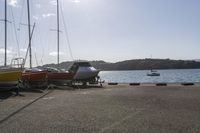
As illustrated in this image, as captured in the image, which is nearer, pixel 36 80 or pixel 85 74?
pixel 36 80

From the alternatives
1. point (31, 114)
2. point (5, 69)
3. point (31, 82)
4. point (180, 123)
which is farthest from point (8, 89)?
point (180, 123)

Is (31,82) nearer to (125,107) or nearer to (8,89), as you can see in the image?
(8,89)

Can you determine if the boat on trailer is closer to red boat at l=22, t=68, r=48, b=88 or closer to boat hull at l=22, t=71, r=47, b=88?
red boat at l=22, t=68, r=48, b=88

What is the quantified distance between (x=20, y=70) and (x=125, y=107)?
14.9 m

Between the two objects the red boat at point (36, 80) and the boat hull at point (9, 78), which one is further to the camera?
the red boat at point (36, 80)

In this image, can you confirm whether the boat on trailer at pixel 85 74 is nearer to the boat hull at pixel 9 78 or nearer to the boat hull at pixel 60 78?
the boat hull at pixel 60 78

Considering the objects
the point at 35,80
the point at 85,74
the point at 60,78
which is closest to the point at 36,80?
the point at 35,80

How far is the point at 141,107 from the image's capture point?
15258 millimetres

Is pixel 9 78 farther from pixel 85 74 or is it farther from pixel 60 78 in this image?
pixel 85 74

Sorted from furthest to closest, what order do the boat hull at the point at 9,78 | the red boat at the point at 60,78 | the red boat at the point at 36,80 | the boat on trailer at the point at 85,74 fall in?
the boat on trailer at the point at 85,74 < the red boat at the point at 60,78 < the red boat at the point at 36,80 < the boat hull at the point at 9,78

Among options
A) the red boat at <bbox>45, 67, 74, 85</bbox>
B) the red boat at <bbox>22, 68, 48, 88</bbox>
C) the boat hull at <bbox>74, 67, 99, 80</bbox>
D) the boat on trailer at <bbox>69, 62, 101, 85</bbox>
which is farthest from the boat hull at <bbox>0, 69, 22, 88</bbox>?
the boat hull at <bbox>74, 67, 99, 80</bbox>

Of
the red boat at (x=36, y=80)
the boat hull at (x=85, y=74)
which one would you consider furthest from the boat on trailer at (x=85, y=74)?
the red boat at (x=36, y=80)

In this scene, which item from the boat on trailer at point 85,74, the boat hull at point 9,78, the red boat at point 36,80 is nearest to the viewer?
the boat hull at point 9,78

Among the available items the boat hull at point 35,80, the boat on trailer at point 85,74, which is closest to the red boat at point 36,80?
the boat hull at point 35,80
